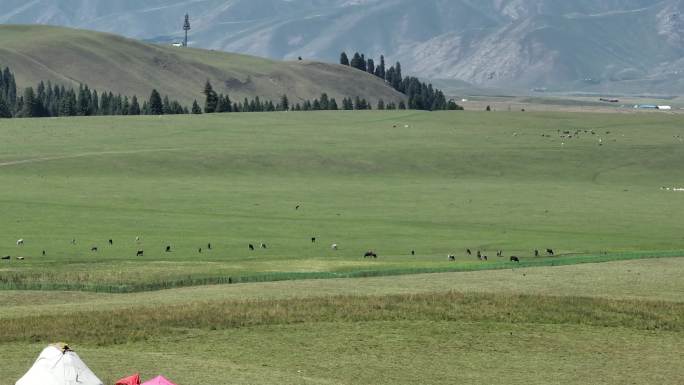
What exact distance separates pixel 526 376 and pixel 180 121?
14026 centimetres

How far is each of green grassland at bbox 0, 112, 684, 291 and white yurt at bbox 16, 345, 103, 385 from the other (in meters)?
20.9

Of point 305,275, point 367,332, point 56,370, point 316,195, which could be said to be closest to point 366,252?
point 305,275

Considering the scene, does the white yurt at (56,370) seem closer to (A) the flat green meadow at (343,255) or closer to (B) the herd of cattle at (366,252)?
(A) the flat green meadow at (343,255)

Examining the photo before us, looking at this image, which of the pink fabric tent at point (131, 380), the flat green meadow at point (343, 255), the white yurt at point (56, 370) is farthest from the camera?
the flat green meadow at point (343, 255)

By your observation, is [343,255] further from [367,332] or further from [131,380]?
[131,380]

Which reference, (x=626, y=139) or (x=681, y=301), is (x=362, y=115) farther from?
(x=681, y=301)

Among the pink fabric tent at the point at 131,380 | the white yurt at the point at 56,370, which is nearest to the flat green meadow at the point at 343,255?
the pink fabric tent at the point at 131,380

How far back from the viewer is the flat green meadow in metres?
38.7

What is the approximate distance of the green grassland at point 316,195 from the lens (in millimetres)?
64625

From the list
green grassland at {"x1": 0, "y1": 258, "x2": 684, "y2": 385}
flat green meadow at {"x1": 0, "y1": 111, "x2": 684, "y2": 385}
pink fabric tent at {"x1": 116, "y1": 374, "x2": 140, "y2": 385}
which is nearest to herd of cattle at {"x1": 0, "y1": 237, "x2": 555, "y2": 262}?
flat green meadow at {"x1": 0, "y1": 111, "x2": 684, "y2": 385}

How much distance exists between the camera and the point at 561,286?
5175 centimetres

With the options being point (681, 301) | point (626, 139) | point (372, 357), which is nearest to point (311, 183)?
point (626, 139)

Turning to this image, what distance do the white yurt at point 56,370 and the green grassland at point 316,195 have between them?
68.6 ft

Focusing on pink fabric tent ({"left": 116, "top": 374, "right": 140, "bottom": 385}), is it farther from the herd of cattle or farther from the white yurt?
the herd of cattle
